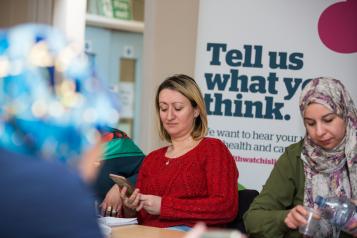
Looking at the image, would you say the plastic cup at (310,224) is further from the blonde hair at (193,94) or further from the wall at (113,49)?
the wall at (113,49)

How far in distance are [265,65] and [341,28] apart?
56 cm

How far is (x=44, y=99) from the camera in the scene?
92 cm

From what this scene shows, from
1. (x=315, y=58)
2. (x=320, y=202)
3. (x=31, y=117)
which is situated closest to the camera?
(x=31, y=117)

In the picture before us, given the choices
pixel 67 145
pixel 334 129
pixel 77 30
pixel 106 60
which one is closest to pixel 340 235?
pixel 334 129

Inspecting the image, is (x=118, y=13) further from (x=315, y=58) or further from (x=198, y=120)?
(x=198, y=120)

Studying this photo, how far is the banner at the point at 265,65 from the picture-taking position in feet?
15.2

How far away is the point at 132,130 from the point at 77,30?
2200mm

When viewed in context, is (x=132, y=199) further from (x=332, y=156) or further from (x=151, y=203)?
(x=332, y=156)

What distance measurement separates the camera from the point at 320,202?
304 centimetres

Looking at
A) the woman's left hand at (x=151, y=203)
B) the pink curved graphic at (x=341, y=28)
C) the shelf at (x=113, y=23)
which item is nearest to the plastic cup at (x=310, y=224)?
the woman's left hand at (x=151, y=203)

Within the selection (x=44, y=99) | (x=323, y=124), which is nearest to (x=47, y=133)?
(x=44, y=99)

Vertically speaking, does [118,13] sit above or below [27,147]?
above

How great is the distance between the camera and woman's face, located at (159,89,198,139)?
371cm

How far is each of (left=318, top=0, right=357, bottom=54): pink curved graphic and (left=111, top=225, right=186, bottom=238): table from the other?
2.11 metres
